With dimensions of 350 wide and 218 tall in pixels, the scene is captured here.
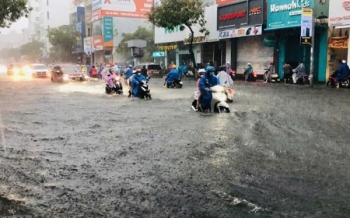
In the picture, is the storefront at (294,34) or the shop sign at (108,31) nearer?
the storefront at (294,34)

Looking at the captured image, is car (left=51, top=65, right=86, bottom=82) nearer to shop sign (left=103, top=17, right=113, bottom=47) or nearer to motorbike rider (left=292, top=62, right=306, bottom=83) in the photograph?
motorbike rider (left=292, top=62, right=306, bottom=83)

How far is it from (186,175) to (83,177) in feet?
4.84

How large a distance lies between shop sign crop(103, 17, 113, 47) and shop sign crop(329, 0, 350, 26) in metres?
39.5

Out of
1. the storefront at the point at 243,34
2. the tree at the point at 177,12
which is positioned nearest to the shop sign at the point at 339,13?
the storefront at the point at 243,34

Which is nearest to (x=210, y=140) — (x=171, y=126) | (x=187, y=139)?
(x=187, y=139)

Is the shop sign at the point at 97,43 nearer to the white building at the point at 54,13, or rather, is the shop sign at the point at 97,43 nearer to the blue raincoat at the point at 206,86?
the white building at the point at 54,13

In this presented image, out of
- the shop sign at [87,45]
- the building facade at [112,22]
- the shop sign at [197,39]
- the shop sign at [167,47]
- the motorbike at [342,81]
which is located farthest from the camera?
the shop sign at [87,45]

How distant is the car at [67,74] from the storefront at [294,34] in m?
14.0

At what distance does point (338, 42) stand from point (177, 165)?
20.6 meters

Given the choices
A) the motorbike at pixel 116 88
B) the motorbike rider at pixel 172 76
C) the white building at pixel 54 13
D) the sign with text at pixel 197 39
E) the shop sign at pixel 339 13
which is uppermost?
the white building at pixel 54 13

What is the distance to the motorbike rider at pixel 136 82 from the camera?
1725 cm

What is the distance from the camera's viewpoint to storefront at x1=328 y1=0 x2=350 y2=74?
71.9 feet

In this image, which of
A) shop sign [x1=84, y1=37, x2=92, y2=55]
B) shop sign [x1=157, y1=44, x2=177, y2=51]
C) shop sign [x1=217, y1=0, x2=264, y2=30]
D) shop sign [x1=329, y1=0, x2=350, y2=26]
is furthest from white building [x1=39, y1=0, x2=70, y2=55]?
shop sign [x1=329, y1=0, x2=350, y2=26]

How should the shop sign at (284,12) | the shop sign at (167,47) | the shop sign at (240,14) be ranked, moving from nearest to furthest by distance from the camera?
the shop sign at (284,12) < the shop sign at (240,14) < the shop sign at (167,47)
